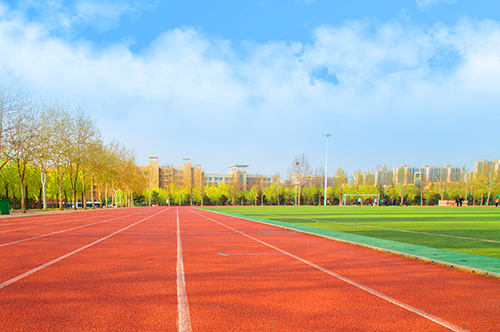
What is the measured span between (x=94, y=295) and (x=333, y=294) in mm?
3584

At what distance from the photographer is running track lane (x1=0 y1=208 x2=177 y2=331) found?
3.80m

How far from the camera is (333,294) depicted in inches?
197

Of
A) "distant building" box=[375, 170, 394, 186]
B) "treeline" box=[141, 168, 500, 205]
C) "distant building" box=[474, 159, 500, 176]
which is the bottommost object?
"treeline" box=[141, 168, 500, 205]

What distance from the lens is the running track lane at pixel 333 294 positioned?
12.7 ft

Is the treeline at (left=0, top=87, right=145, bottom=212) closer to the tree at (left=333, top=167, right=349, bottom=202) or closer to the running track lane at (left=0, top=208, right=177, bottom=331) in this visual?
the running track lane at (left=0, top=208, right=177, bottom=331)

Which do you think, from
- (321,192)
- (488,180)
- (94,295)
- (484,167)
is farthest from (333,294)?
(484,167)

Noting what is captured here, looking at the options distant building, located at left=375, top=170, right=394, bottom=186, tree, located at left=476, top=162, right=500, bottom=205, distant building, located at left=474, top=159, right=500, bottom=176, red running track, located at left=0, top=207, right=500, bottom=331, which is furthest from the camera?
distant building, located at left=375, top=170, right=394, bottom=186

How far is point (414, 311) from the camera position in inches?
168

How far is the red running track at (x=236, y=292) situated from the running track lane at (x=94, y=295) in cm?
1

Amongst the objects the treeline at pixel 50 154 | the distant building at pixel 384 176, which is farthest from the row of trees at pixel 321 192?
the treeline at pixel 50 154

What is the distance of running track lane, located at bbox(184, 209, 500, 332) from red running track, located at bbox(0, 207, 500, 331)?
0.6 inches

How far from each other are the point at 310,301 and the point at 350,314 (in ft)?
2.16

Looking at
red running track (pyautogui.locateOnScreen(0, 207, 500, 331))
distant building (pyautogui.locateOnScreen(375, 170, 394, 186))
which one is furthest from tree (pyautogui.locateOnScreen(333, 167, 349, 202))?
red running track (pyautogui.locateOnScreen(0, 207, 500, 331))

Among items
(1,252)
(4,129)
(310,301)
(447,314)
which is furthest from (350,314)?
(4,129)
